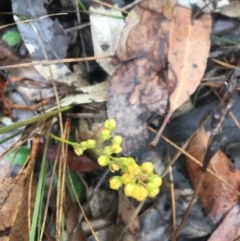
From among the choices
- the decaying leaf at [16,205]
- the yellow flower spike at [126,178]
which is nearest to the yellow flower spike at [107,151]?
the yellow flower spike at [126,178]

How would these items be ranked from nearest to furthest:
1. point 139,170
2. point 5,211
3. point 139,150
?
1. point 139,170
2. point 5,211
3. point 139,150

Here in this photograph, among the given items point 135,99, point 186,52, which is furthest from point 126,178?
point 186,52

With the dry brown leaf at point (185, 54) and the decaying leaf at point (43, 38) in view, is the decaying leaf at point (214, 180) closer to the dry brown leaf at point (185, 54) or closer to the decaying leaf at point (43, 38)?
the dry brown leaf at point (185, 54)

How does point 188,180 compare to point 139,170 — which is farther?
point 188,180

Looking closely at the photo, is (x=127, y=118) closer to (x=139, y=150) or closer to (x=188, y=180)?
(x=139, y=150)

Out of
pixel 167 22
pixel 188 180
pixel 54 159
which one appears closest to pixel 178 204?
pixel 188 180

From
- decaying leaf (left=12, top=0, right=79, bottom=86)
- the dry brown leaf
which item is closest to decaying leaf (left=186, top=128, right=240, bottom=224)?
the dry brown leaf

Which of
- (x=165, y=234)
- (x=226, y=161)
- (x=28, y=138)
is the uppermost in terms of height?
(x=28, y=138)
